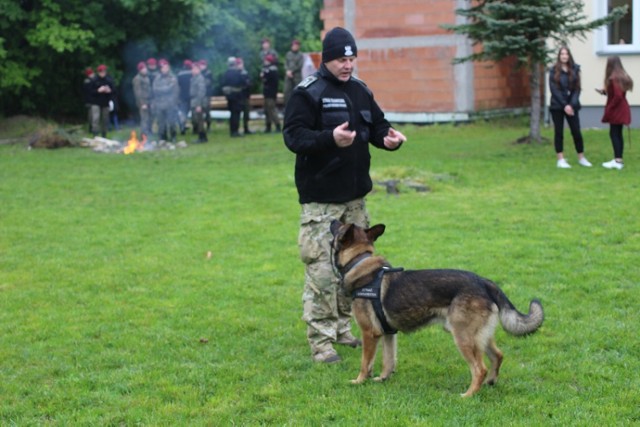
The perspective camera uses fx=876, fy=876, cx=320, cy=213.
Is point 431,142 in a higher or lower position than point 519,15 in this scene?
lower

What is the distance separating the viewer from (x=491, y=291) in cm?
544

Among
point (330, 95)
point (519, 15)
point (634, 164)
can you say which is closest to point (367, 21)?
point (519, 15)

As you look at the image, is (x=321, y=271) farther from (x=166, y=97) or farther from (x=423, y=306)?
(x=166, y=97)

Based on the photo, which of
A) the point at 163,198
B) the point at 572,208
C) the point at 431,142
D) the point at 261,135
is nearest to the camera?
the point at 572,208

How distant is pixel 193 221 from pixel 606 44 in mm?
12688

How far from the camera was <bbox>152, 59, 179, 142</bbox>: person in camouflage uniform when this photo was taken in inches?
906

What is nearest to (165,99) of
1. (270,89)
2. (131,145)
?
(131,145)

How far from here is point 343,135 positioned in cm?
574

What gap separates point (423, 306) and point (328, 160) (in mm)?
1344

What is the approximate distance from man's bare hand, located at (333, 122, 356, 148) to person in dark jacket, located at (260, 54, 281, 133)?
19529mm

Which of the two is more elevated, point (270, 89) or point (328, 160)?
point (270, 89)

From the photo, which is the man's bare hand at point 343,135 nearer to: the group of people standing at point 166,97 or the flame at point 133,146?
the flame at point 133,146

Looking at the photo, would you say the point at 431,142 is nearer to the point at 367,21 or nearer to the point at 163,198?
the point at 367,21

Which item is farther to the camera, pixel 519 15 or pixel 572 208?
pixel 519 15
